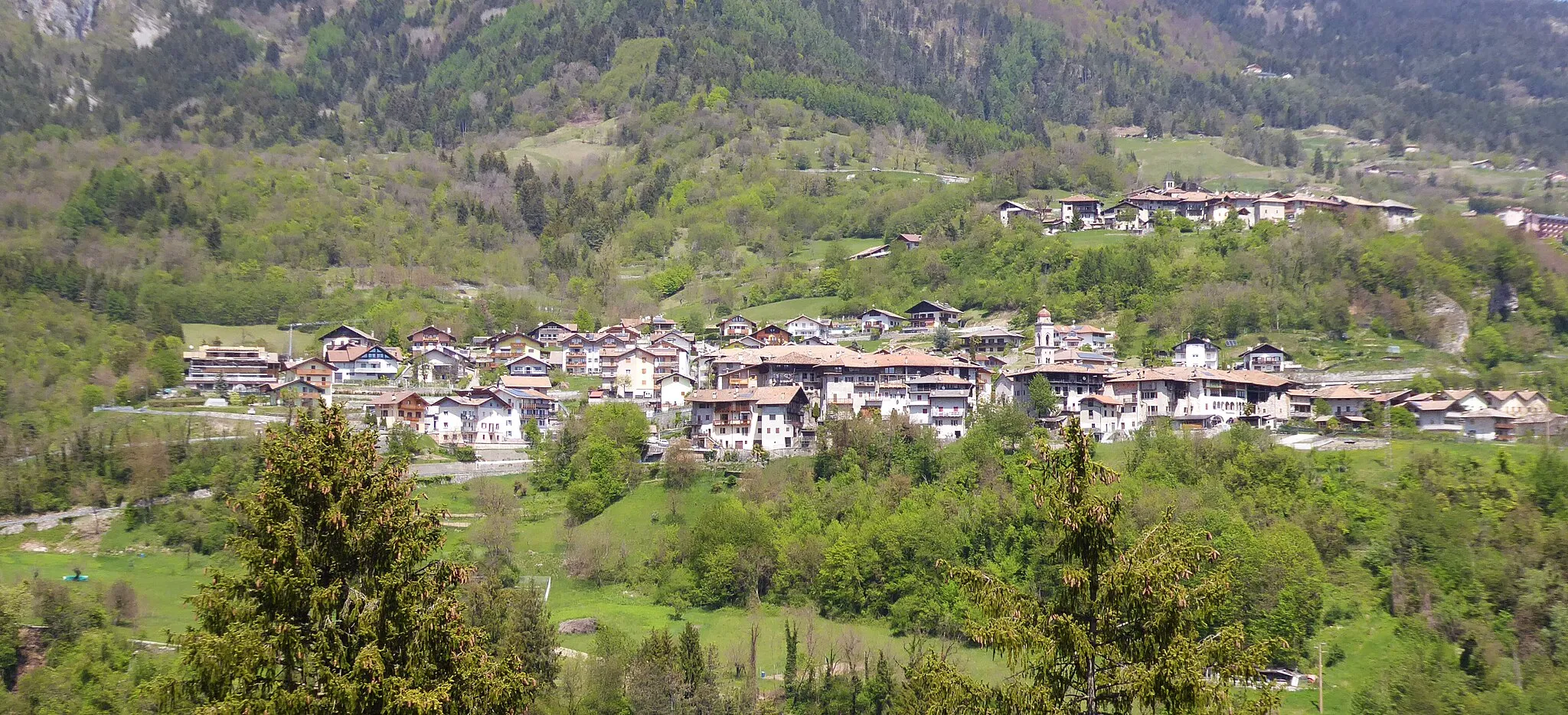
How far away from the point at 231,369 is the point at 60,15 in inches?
4827

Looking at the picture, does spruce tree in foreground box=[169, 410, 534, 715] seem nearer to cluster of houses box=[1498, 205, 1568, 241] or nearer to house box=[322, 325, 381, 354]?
house box=[322, 325, 381, 354]

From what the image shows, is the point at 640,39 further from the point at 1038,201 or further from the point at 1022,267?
the point at 1022,267

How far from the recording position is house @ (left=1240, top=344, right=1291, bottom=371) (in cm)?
6334

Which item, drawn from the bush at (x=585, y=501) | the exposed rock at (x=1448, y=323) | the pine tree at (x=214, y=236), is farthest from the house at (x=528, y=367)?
the exposed rock at (x=1448, y=323)

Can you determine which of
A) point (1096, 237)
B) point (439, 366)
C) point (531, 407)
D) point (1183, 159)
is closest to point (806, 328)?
point (531, 407)

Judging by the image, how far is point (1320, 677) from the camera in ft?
127

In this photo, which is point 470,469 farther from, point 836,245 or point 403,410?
point 836,245

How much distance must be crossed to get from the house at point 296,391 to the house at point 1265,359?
1660 inches

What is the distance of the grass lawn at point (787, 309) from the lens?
8388cm

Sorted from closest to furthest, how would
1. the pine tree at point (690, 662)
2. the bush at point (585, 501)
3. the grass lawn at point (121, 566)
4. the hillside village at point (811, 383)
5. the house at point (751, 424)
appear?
the pine tree at point (690, 662), the grass lawn at point (121, 566), the bush at point (585, 501), the hillside village at point (811, 383), the house at point (751, 424)

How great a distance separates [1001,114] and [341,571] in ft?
505

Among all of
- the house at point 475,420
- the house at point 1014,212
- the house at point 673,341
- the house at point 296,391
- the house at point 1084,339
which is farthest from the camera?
the house at point 1014,212

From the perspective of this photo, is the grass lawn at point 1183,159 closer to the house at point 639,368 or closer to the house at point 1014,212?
the house at point 1014,212

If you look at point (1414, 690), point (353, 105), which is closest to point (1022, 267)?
point (1414, 690)
